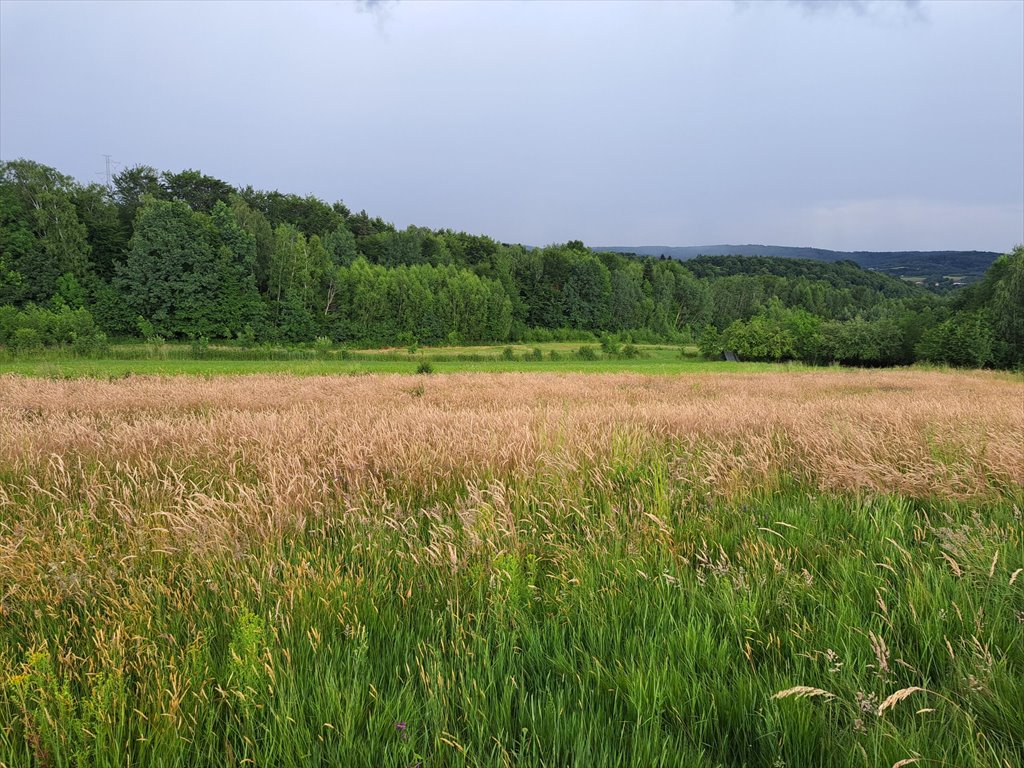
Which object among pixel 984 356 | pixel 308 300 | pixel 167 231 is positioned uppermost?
pixel 167 231

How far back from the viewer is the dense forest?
59031 mm

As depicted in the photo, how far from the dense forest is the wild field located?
56.6m

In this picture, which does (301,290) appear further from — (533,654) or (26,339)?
(533,654)

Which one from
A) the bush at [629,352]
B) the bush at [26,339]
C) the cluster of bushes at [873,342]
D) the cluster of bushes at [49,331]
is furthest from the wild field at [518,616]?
the cluster of bushes at [873,342]

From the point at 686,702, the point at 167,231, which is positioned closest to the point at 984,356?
the point at 686,702

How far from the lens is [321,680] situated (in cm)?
167

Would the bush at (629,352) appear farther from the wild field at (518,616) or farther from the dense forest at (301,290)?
the wild field at (518,616)

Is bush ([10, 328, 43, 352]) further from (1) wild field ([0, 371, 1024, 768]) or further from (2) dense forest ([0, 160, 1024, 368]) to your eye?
(1) wild field ([0, 371, 1024, 768])

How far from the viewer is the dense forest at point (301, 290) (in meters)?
59.0

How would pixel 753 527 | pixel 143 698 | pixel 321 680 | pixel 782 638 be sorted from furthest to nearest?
pixel 753 527, pixel 782 638, pixel 321 680, pixel 143 698

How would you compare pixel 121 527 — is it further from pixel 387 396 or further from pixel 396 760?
pixel 387 396

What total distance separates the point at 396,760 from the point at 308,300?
285 feet

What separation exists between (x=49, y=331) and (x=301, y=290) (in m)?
33.5

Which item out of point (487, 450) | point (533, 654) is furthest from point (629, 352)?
point (533, 654)
